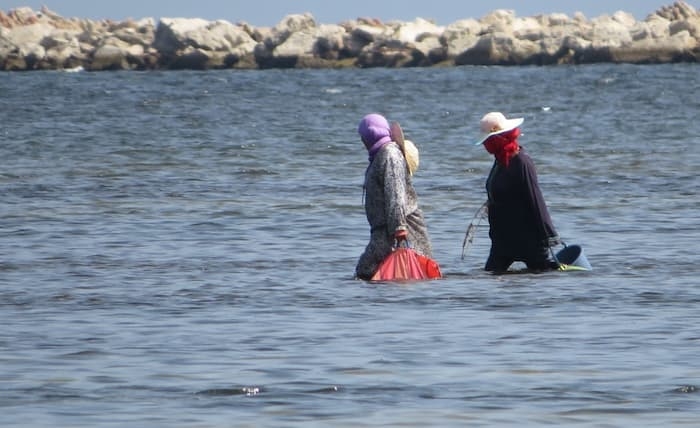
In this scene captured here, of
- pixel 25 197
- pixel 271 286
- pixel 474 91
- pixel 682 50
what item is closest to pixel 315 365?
pixel 271 286

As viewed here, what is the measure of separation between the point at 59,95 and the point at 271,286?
48.4 metres

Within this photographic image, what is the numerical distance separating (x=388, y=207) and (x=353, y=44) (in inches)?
3460

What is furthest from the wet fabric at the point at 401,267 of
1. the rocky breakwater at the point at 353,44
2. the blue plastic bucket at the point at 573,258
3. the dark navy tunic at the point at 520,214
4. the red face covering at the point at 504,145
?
the rocky breakwater at the point at 353,44

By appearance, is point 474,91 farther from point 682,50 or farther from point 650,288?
point 650,288

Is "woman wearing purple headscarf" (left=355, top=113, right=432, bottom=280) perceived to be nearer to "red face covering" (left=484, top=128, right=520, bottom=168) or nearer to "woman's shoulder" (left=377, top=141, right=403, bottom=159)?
"woman's shoulder" (left=377, top=141, right=403, bottom=159)

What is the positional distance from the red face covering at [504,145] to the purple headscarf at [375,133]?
2.12 ft

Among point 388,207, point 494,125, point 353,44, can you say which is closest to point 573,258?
point 494,125

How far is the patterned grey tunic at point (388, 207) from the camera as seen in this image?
39.5 ft

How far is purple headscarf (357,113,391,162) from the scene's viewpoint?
1212cm

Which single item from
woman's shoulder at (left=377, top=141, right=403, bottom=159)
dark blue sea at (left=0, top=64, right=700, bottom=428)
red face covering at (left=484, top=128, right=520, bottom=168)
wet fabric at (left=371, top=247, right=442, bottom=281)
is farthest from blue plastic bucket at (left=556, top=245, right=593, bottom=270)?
woman's shoulder at (left=377, top=141, right=403, bottom=159)

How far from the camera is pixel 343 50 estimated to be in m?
98.8

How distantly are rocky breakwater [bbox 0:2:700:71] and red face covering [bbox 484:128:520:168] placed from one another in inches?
3169

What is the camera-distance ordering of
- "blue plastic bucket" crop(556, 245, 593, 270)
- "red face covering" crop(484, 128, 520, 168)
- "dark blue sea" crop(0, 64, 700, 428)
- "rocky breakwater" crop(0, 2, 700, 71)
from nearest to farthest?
"dark blue sea" crop(0, 64, 700, 428) → "red face covering" crop(484, 128, 520, 168) → "blue plastic bucket" crop(556, 245, 593, 270) → "rocky breakwater" crop(0, 2, 700, 71)

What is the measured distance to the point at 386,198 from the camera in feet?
39.6
